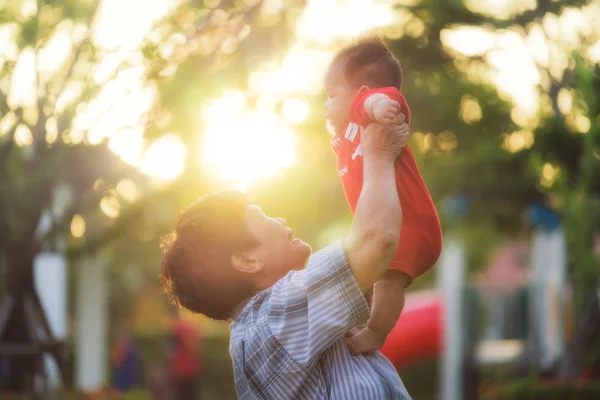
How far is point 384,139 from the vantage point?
200 cm

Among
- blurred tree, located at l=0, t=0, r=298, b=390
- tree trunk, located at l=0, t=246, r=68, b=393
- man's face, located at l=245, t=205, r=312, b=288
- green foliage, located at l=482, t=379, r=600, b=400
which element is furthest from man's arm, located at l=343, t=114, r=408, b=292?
green foliage, located at l=482, t=379, r=600, b=400

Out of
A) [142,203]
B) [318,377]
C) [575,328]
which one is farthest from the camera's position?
[575,328]

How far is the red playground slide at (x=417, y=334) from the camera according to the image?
19552 mm

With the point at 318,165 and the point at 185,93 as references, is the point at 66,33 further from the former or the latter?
the point at 318,165

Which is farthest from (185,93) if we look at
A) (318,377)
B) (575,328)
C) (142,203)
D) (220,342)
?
(220,342)

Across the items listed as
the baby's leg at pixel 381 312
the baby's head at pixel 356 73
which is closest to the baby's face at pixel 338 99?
the baby's head at pixel 356 73

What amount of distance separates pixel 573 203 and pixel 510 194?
7.61 feet

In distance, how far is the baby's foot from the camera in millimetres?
2158

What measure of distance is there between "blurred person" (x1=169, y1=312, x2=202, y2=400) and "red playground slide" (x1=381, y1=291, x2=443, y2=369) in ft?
18.0

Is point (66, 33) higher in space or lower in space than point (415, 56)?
higher

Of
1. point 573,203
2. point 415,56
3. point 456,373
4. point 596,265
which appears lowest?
point 456,373

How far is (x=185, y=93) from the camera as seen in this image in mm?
6320

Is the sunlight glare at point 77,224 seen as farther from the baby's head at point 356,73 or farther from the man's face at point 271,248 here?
the baby's head at point 356,73

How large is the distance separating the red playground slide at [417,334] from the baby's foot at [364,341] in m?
16.8
